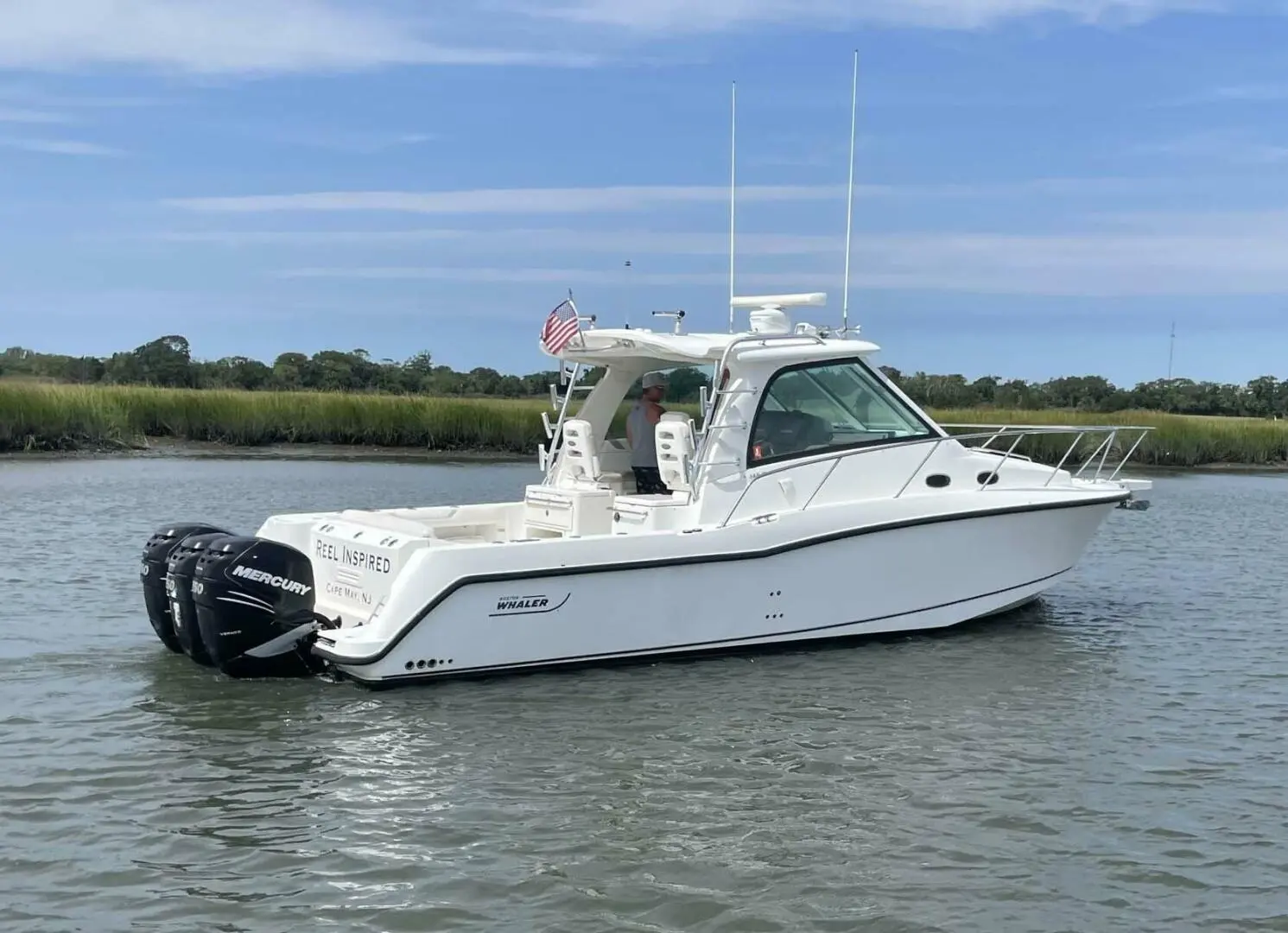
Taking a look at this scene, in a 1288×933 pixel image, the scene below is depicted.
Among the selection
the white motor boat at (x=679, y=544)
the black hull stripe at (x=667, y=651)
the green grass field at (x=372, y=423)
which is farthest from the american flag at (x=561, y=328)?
the green grass field at (x=372, y=423)

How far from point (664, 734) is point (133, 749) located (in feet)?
9.86

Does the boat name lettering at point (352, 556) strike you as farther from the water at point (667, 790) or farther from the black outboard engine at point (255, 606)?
the water at point (667, 790)

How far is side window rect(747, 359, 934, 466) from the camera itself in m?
10.8

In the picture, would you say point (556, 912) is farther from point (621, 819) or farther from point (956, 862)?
point (956, 862)

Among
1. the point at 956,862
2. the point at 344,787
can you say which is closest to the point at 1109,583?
the point at 956,862

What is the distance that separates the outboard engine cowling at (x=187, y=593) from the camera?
8914 mm

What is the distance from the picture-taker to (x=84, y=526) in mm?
16891

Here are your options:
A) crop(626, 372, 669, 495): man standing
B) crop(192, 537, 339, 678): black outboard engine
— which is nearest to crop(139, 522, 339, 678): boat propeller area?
crop(192, 537, 339, 678): black outboard engine

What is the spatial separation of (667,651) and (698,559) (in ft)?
2.24

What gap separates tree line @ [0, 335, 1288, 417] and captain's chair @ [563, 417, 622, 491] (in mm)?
27528

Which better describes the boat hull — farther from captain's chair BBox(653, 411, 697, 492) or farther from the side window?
captain's chair BBox(653, 411, 697, 492)

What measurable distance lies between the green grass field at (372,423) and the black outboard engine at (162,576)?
2229cm

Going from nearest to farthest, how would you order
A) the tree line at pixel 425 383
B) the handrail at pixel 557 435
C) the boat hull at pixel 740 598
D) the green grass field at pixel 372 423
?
the boat hull at pixel 740 598
the handrail at pixel 557 435
the green grass field at pixel 372 423
the tree line at pixel 425 383

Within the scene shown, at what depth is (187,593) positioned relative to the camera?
8906 millimetres
